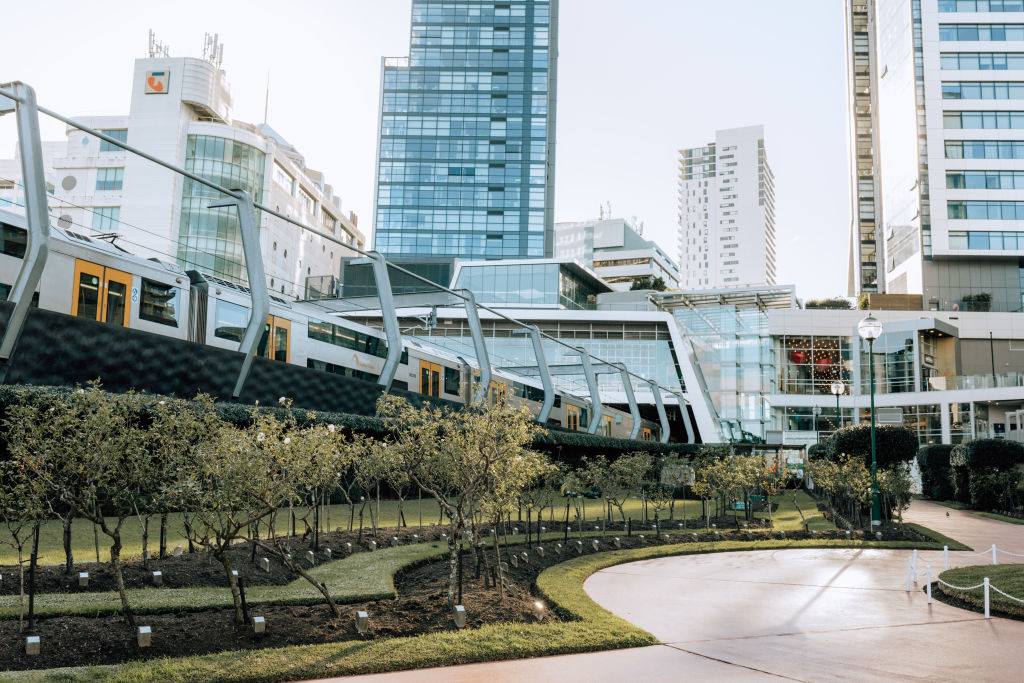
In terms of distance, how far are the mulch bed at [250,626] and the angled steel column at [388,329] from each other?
9.19 meters

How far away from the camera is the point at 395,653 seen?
9.45 metres

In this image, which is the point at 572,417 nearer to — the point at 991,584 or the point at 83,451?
the point at 991,584

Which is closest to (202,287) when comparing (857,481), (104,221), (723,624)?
(723,624)

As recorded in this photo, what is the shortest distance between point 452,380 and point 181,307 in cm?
1519

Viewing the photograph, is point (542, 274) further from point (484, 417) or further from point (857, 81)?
point (857, 81)

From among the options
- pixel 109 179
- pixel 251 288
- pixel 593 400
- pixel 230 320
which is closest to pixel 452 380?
pixel 593 400

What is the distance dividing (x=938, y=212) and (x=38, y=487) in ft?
261

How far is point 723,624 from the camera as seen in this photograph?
11.7 meters

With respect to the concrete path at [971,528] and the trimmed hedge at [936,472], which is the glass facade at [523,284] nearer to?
the trimmed hedge at [936,472]

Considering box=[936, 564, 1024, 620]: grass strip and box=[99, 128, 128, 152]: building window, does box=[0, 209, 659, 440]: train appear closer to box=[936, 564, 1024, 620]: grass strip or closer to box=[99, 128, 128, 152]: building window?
box=[936, 564, 1024, 620]: grass strip

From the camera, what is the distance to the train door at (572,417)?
155 feet

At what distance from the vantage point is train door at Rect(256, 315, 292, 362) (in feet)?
72.8

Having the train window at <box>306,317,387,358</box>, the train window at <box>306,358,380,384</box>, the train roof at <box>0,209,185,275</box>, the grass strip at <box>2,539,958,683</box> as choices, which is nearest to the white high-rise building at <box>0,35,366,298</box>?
the train window at <box>306,317,387,358</box>

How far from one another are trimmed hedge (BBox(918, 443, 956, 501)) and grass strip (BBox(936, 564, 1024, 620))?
29.1 metres
